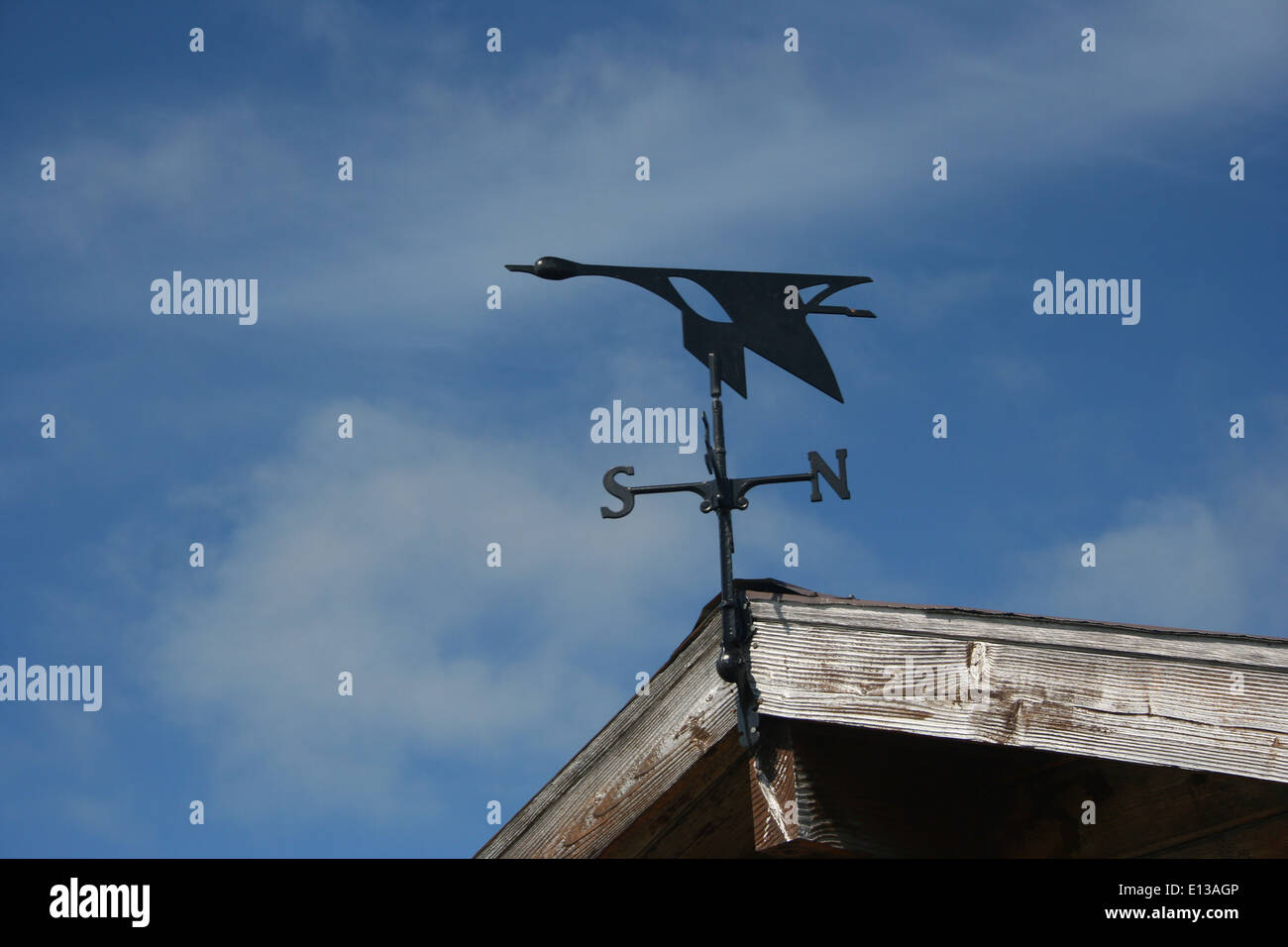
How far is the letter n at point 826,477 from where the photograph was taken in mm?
2990

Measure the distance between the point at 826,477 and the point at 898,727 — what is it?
567 millimetres

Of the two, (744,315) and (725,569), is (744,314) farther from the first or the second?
(725,569)

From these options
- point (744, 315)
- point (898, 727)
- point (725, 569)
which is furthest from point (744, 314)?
point (898, 727)

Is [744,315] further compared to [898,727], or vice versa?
[744,315]

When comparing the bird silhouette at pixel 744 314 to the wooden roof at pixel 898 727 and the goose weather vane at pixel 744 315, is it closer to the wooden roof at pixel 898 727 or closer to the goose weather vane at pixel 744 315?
the goose weather vane at pixel 744 315

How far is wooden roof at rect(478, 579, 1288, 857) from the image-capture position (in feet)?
7.91

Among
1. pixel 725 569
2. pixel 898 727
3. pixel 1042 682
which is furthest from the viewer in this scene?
pixel 725 569

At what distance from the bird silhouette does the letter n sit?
0.78ft

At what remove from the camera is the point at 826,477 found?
118 inches

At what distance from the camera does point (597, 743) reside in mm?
3193

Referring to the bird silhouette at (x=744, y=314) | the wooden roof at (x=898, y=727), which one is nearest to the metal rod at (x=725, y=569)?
the wooden roof at (x=898, y=727)

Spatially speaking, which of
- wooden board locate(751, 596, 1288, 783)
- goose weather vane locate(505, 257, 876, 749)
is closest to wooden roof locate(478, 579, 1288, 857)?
wooden board locate(751, 596, 1288, 783)

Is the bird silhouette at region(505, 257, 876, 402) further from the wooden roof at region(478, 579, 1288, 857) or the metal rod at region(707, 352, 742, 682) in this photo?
the wooden roof at region(478, 579, 1288, 857)
